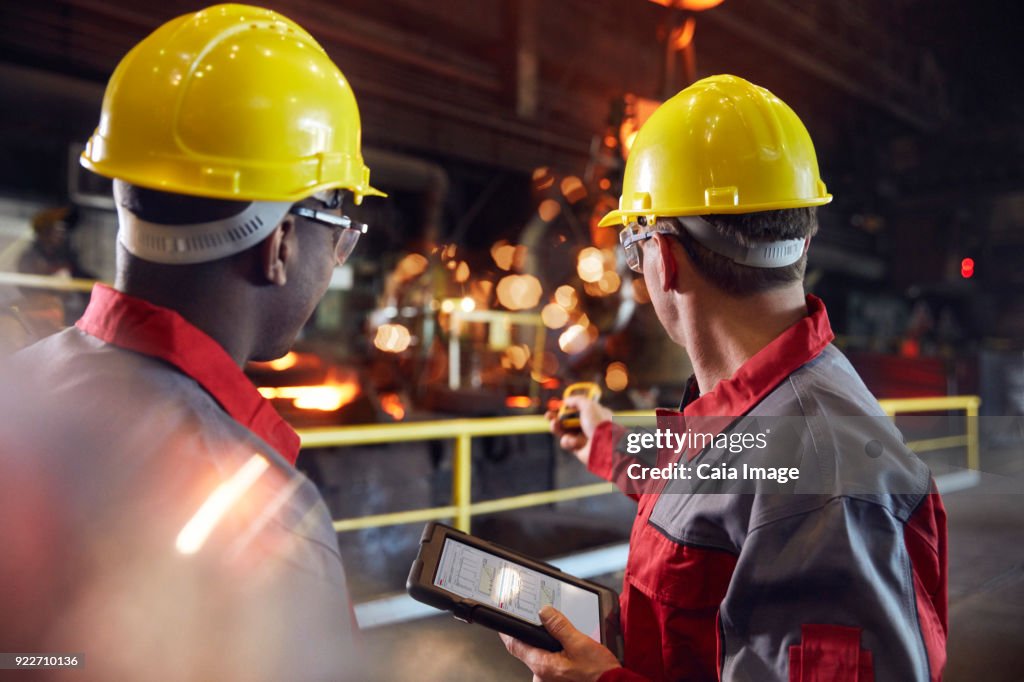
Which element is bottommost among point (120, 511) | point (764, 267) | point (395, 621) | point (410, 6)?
point (395, 621)

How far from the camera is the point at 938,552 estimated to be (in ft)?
4.08

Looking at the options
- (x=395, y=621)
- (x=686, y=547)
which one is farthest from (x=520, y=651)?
(x=395, y=621)

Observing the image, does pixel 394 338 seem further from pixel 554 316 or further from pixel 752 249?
pixel 752 249

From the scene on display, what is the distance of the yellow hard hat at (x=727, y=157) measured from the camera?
1.42 m

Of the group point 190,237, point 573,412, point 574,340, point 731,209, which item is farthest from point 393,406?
point 190,237

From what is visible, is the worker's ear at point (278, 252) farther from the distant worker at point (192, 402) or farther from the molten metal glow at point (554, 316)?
the molten metal glow at point (554, 316)

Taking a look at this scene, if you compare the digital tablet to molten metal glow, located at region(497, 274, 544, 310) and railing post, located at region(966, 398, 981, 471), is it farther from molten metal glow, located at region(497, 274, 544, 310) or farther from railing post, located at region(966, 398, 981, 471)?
molten metal glow, located at region(497, 274, 544, 310)

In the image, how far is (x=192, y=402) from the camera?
1.00m

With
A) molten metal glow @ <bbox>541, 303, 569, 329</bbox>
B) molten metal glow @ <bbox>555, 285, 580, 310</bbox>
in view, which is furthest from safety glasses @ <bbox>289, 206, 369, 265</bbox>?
molten metal glow @ <bbox>541, 303, 569, 329</bbox>

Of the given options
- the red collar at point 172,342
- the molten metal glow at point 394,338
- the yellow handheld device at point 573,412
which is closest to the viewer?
the red collar at point 172,342

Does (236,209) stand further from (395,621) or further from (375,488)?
(375,488)

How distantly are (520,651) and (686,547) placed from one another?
16.2 inches

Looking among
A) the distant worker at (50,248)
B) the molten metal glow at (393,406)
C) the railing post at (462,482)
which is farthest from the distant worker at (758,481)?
the distant worker at (50,248)

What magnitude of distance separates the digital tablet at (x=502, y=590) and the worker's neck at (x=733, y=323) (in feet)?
1.74
